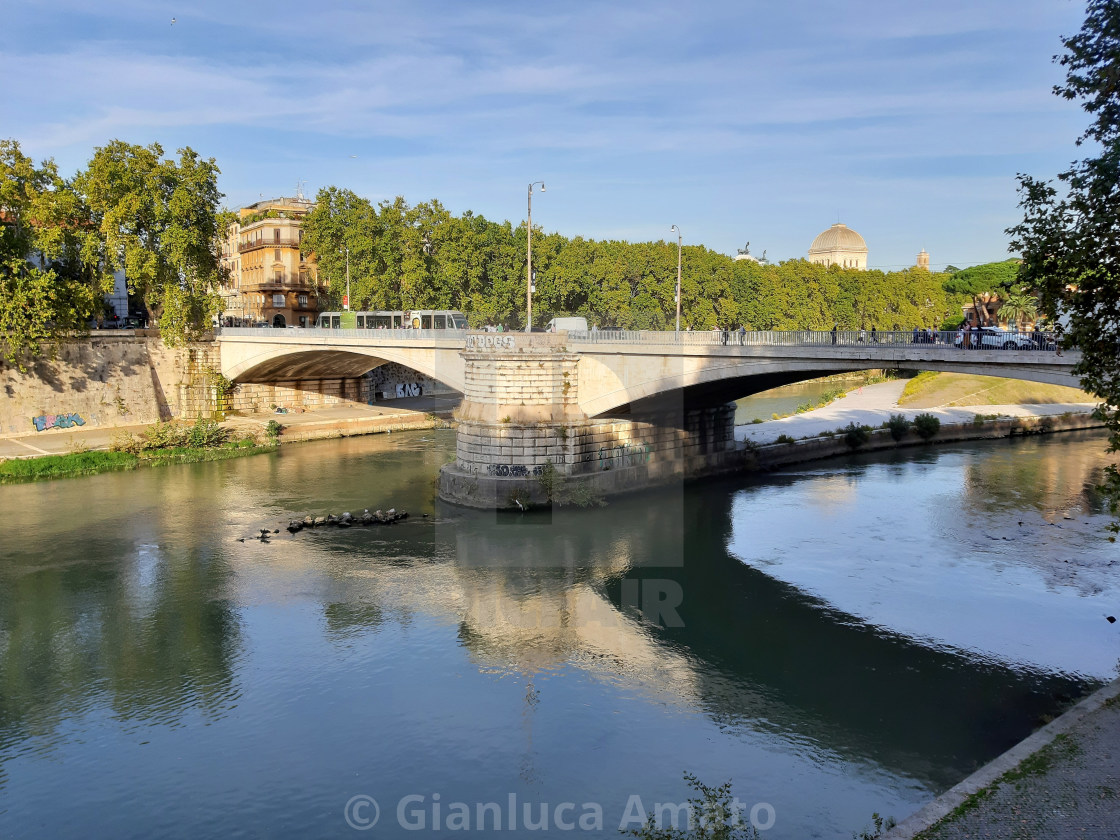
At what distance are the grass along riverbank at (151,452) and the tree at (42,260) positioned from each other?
5418mm

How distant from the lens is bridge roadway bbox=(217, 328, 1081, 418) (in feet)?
63.4

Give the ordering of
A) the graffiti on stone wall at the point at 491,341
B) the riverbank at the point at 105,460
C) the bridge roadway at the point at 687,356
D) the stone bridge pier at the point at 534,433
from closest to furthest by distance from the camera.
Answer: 1. the bridge roadway at the point at 687,356
2. the stone bridge pier at the point at 534,433
3. the graffiti on stone wall at the point at 491,341
4. the riverbank at the point at 105,460

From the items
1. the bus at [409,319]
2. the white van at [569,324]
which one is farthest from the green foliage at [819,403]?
the white van at [569,324]

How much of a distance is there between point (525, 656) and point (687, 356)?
1169 centimetres

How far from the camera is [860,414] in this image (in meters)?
44.3

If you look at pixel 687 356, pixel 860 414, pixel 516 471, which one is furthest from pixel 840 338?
pixel 860 414

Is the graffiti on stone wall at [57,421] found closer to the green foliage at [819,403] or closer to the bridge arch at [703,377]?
the bridge arch at [703,377]

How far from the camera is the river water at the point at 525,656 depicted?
12.1 meters

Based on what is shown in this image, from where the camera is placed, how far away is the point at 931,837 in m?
9.02

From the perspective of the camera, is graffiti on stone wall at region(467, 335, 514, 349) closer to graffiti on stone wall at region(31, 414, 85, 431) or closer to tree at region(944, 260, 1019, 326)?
graffiti on stone wall at region(31, 414, 85, 431)

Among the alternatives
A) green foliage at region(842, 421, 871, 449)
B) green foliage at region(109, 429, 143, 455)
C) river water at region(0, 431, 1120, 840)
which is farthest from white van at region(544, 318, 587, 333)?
green foliage at region(109, 429, 143, 455)

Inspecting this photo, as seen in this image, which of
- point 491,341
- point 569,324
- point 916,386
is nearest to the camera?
point 491,341

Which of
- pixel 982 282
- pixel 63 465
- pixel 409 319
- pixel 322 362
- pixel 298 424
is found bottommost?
pixel 63 465

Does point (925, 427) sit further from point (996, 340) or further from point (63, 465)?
point (63, 465)
